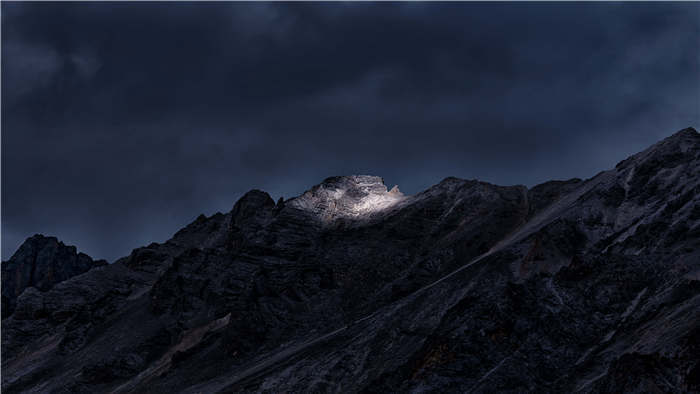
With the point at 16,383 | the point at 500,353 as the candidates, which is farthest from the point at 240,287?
the point at 500,353

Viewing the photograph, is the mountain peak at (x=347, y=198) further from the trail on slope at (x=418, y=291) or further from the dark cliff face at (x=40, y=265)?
the dark cliff face at (x=40, y=265)

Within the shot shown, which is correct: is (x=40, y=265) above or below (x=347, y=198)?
above

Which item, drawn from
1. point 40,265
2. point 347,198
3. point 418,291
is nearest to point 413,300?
point 418,291

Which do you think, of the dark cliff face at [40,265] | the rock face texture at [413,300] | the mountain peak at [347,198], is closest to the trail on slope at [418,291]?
the rock face texture at [413,300]

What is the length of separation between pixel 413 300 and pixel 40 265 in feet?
404

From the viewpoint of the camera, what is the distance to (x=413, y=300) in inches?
2211

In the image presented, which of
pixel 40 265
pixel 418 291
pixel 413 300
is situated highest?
pixel 40 265

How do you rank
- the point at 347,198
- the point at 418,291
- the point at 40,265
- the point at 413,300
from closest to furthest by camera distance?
1. the point at 413,300
2. the point at 418,291
3. the point at 347,198
4. the point at 40,265

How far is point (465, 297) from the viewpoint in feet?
162

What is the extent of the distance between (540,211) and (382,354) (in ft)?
109

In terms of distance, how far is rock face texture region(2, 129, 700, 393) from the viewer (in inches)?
1515

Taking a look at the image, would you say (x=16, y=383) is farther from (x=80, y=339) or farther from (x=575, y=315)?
(x=575, y=315)

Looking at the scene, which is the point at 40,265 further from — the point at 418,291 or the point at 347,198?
the point at 418,291

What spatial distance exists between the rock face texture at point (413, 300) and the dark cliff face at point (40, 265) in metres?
30.5
